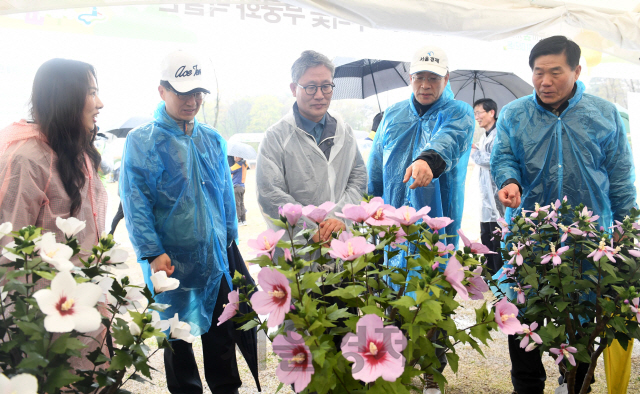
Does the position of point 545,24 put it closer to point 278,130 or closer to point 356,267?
point 278,130

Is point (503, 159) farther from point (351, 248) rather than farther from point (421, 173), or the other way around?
point (351, 248)

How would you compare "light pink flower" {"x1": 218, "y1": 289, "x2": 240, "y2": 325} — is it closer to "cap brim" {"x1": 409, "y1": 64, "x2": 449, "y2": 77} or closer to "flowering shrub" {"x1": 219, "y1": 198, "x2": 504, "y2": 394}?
"flowering shrub" {"x1": 219, "y1": 198, "x2": 504, "y2": 394}

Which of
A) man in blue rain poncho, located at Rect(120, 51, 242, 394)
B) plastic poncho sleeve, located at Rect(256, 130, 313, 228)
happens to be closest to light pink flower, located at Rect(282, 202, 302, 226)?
plastic poncho sleeve, located at Rect(256, 130, 313, 228)

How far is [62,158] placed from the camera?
1380 mm

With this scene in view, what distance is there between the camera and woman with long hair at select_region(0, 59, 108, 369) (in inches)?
50.9

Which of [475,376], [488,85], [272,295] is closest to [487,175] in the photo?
[488,85]

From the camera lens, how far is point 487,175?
159 inches

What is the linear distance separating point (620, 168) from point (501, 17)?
Result: 3.29 feet

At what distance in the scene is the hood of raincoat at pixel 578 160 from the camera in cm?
175

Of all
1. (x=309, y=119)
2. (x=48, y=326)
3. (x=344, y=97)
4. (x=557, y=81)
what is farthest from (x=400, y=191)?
(x=344, y=97)

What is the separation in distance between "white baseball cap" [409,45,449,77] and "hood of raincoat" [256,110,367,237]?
0.53m

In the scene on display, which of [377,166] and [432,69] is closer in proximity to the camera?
[432,69]

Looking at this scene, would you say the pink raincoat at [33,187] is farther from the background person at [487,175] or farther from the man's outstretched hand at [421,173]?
the background person at [487,175]

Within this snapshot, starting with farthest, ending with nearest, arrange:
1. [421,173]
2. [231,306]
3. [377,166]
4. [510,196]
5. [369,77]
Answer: [369,77] → [377,166] → [510,196] → [421,173] → [231,306]
